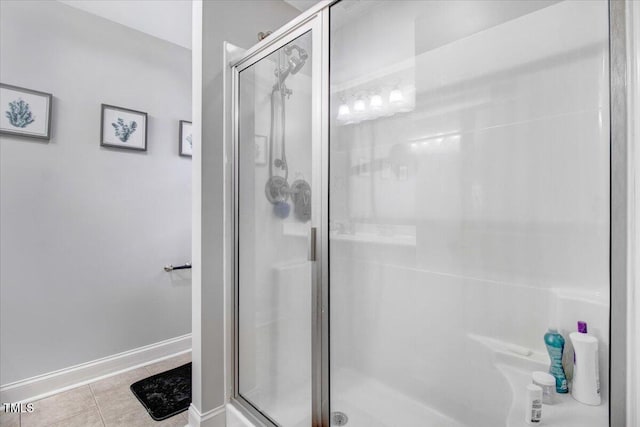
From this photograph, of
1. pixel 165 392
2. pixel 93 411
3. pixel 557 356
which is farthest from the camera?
pixel 165 392

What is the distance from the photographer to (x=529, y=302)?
1.21 m

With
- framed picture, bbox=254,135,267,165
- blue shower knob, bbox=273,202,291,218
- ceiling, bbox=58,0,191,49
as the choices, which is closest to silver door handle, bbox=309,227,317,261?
blue shower knob, bbox=273,202,291,218

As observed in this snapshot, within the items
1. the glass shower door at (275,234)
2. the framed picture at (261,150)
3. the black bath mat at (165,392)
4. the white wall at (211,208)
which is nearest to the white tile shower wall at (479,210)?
the glass shower door at (275,234)

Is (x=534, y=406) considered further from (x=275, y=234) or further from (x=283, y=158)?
(x=283, y=158)

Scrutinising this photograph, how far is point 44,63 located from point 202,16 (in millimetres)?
1193

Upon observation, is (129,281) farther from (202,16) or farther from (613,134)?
(613,134)

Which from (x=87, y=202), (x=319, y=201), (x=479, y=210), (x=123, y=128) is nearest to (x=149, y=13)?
(x=123, y=128)

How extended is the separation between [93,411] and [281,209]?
163 centimetres

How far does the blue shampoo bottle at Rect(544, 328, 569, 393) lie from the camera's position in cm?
107

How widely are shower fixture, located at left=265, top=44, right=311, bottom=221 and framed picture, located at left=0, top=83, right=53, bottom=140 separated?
1.50 m

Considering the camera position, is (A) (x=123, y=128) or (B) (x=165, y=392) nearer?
(B) (x=165, y=392)

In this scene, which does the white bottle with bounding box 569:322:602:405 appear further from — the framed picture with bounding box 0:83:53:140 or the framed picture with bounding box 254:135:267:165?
the framed picture with bounding box 0:83:53:140

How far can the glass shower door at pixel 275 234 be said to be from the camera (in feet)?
4.78

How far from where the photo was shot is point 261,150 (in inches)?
65.8
